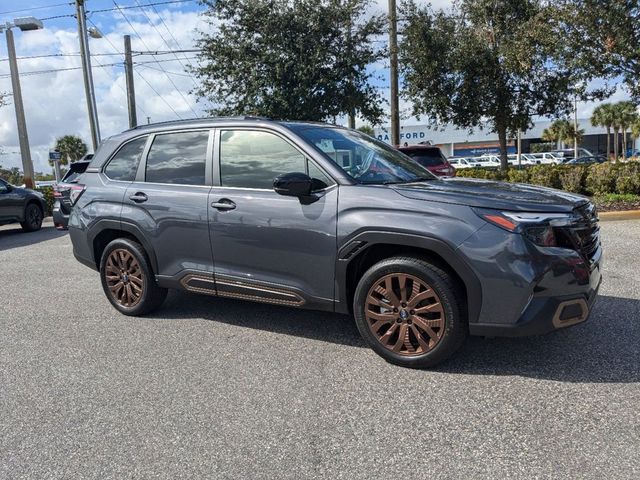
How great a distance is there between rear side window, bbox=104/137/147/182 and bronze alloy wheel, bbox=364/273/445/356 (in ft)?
9.03

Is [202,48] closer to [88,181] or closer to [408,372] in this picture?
[88,181]

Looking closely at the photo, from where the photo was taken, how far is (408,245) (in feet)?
11.9

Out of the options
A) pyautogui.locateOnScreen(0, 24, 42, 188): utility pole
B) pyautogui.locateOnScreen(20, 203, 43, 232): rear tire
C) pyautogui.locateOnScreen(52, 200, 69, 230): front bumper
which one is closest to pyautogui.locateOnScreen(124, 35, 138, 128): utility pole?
pyautogui.locateOnScreen(0, 24, 42, 188): utility pole

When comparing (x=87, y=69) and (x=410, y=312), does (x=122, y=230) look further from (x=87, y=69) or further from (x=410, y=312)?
(x=87, y=69)

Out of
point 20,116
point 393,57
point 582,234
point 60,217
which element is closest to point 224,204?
point 582,234

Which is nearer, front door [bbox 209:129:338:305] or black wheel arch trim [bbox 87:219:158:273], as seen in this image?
front door [bbox 209:129:338:305]

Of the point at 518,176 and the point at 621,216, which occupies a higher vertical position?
the point at 518,176

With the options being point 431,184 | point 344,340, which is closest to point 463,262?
point 431,184

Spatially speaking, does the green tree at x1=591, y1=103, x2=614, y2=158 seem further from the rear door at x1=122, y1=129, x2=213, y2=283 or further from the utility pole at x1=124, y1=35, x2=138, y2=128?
the rear door at x1=122, y1=129, x2=213, y2=283

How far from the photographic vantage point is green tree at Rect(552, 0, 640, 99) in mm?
11234

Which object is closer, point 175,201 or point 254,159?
point 254,159

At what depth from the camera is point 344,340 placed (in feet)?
14.5

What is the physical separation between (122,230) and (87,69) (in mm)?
17973

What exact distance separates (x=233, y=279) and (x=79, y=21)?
19862 millimetres
